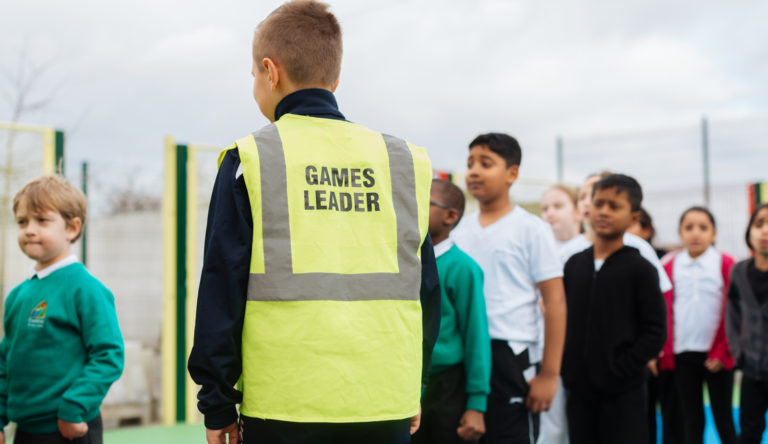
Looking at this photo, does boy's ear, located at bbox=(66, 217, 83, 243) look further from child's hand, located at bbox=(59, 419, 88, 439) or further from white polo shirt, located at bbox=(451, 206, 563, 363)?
white polo shirt, located at bbox=(451, 206, 563, 363)

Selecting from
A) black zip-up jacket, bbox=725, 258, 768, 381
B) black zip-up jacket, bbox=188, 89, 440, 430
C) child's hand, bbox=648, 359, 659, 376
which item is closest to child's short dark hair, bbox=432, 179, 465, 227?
black zip-up jacket, bbox=188, 89, 440, 430

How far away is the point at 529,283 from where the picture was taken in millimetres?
3139

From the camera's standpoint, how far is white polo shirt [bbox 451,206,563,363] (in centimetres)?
309

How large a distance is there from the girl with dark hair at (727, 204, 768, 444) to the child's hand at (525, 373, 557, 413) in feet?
6.42

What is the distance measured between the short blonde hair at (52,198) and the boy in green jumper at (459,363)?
4.68ft

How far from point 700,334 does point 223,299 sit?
13.5 feet

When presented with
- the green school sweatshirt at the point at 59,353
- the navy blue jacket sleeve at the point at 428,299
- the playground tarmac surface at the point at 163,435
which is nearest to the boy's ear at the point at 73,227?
the green school sweatshirt at the point at 59,353

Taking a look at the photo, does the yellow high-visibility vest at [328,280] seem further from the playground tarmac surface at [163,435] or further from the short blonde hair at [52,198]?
the playground tarmac surface at [163,435]

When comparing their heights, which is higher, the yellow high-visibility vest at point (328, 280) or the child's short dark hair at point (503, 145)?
the child's short dark hair at point (503, 145)

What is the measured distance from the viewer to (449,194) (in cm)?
314

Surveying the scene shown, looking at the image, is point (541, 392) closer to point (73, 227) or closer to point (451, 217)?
point (451, 217)

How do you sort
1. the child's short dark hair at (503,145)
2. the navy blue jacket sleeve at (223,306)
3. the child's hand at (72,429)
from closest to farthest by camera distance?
the navy blue jacket sleeve at (223,306) < the child's hand at (72,429) < the child's short dark hair at (503,145)

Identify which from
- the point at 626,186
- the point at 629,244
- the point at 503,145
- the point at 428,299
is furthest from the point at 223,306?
the point at 629,244

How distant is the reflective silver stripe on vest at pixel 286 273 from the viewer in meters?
1.64
